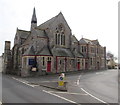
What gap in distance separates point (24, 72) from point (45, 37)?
33.4 ft

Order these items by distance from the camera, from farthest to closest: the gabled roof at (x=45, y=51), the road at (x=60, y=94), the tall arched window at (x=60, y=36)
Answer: the tall arched window at (x=60, y=36) → the gabled roof at (x=45, y=51) → the road at (x=60, y=94)

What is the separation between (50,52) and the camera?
3438 centimetres

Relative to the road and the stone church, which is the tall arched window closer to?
the stone church

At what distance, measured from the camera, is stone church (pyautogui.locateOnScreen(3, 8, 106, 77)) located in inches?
1267

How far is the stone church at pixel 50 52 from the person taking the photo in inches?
1267

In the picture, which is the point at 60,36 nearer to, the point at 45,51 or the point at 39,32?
the point at 39,32

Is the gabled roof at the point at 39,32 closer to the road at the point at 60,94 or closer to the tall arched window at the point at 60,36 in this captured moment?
the tall arched window at the point at 60,36

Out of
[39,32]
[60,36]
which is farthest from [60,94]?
[60,36]

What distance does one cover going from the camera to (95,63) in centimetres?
4753

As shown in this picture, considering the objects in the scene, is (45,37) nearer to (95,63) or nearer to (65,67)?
(65,67)

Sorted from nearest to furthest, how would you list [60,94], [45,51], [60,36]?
1. [60,94]
2. [45,51]
3. [60,36]

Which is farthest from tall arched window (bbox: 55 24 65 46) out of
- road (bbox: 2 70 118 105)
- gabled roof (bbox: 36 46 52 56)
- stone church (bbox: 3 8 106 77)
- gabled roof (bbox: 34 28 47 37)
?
road (bbox: 2 70 118 105)

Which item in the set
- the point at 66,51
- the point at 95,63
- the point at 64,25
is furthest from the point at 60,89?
the point at 95,63

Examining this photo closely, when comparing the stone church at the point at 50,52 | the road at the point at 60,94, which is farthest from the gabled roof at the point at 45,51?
the road at the point at 60,94
